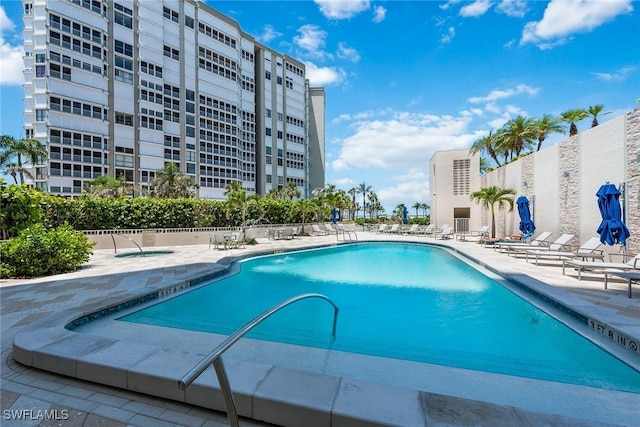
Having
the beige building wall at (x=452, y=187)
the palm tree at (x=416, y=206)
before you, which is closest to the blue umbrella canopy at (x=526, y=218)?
the beige building wall at (x=452, y=187)

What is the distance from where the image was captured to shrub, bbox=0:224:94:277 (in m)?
7.61

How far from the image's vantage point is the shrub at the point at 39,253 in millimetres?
7613

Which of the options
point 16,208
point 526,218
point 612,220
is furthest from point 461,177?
point 16,208

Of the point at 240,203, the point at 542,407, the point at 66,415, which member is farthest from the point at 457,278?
the point at 240,203

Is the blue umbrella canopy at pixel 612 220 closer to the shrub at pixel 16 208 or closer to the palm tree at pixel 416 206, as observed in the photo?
the shrub at pixel 16 208

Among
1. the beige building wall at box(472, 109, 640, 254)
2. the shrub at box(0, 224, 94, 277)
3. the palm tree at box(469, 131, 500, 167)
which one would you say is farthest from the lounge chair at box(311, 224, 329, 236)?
the shrub at box(0, 224, 94, 277)

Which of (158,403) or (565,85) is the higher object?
(565,85)

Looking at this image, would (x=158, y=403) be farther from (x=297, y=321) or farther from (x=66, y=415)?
(x=297, y=321)

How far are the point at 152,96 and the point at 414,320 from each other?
44.1 meters

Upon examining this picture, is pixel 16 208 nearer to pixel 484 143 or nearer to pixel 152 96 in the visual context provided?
pixel 484 143

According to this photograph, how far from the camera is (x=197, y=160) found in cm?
4369

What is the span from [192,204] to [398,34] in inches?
537

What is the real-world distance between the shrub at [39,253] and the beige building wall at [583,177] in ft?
50.1

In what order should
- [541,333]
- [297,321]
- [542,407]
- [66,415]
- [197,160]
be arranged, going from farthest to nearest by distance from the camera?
[197,160] → [297,321] → [541,333] → [542,407] → [66,415]
